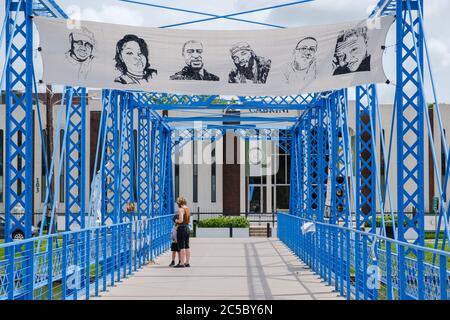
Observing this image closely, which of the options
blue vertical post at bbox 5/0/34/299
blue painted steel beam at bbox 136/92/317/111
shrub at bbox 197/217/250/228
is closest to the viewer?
blue vertical post at bbox 5/0/34/299

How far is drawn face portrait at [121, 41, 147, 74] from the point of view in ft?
50.9

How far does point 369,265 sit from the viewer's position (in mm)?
12828

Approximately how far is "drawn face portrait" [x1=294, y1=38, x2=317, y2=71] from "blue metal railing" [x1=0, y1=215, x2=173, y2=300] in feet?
15.5

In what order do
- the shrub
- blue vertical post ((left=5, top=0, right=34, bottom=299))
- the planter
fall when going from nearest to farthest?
blue vertical post ((left=5, top=0, right=34, bottom=299)), the planter, the shrub

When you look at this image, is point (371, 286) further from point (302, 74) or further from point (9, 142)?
point (9, 142)

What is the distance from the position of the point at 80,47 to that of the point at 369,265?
6511 mm

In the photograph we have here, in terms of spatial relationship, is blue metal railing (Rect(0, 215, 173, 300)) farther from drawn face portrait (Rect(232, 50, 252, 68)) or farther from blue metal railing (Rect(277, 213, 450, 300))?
blue metal railing (Rect(277, 213, 450, 300))

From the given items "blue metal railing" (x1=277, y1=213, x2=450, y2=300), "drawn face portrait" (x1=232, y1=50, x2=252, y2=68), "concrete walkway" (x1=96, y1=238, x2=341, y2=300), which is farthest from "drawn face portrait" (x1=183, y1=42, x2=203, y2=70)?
"concrete walkway" (x1=96, y1=238, x2=341, y2=300)

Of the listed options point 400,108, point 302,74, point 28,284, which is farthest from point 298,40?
point 28,284

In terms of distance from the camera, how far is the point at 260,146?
52031mm

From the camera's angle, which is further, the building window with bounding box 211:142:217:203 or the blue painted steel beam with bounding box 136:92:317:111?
the building window with bounding box 211:142:217:203

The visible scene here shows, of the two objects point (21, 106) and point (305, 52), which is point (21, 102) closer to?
point (21, 106)

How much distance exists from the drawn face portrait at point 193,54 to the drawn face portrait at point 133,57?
31.4 inches

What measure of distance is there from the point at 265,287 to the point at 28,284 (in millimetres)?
7007
